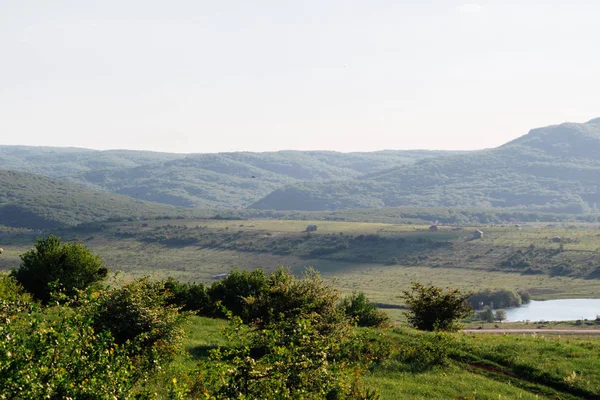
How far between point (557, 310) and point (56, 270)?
426 ft

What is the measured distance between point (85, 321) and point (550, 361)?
68.8 feet

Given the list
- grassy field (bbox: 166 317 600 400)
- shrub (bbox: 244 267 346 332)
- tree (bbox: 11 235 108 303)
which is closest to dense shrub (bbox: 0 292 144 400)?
grassy field (bbox: 166 317 600 400)

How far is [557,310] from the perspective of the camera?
470 feet

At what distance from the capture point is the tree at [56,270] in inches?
1538

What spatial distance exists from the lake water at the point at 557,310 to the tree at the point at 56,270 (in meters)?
112

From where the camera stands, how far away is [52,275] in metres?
38.9

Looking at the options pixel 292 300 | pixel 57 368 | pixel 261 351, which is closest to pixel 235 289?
pixel 292 300

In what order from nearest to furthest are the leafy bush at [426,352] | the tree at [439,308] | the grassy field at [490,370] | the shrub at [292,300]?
the grassy field at [490,370], the leafy bush at [426,352], the shrub at [292,300], the tree at [439,308]

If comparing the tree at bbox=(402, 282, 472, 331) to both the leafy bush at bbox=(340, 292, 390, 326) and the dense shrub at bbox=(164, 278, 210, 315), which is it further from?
the dense shrub at bbox=(164, 278, 210, 315)

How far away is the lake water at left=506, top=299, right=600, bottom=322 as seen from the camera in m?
133

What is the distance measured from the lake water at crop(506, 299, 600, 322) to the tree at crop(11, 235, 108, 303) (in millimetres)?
111538

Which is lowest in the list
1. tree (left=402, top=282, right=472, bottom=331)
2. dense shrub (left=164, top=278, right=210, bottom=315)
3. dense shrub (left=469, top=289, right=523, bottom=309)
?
dense shrub (left=469, top=289, right=523, bottom=309)

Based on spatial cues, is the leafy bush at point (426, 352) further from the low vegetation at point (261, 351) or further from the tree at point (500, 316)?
the tree at point (500, 316)

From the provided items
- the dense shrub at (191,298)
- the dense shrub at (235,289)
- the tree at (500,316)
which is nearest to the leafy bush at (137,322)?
the dense shrub at (235,289)
